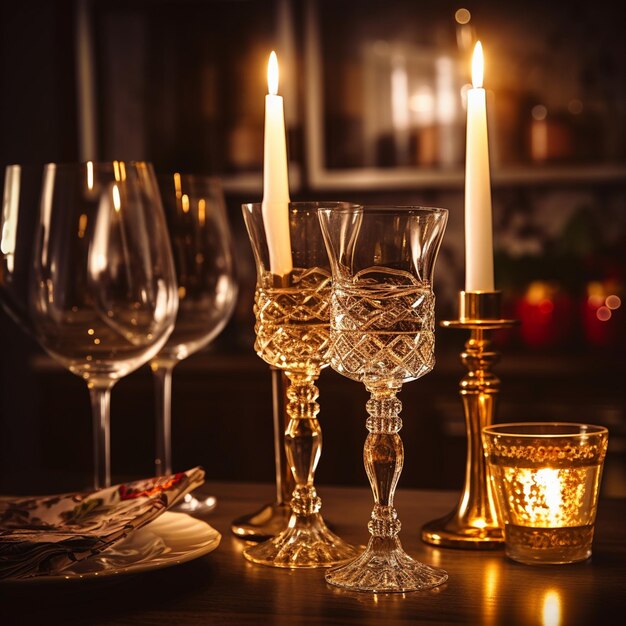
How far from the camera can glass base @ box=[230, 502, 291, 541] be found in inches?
34.1

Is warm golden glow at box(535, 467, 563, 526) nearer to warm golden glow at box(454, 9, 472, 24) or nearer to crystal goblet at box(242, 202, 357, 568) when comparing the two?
crystal goblet at box(242, 202, 357, 568)

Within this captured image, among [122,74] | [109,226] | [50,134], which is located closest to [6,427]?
[50,134]

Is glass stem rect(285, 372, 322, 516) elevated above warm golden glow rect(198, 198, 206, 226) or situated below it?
below

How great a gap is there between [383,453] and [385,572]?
78 mm

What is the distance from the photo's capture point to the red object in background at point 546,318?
263 centimetres

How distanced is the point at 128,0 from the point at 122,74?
207 millimetres

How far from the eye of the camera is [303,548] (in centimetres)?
79

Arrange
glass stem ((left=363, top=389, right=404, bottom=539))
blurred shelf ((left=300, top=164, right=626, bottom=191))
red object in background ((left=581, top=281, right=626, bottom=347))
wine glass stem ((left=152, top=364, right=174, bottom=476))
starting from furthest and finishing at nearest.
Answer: blurred shelf ((left=300, top=164, right=626, bottom=191)) < red object in background ((left=581, top=281, right=626, bottom=347)) < wine glass stem ((left=152, top=364, right=174, bottom=476)) < glass stem ((left=363, top=389, right=404, bottom=539))

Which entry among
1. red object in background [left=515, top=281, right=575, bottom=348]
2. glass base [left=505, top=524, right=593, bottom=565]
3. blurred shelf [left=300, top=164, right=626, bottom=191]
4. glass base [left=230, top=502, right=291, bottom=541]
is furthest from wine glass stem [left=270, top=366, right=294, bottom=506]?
blurred shelf [left=300, top=164, right=626, bottom=191]

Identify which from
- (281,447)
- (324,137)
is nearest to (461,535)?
(281,447)

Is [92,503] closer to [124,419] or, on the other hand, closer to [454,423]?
[454,423]

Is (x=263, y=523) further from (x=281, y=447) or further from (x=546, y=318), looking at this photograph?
(x=546, y=318)

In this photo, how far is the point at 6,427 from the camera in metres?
2.96

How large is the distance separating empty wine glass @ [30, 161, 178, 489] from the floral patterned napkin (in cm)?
10
